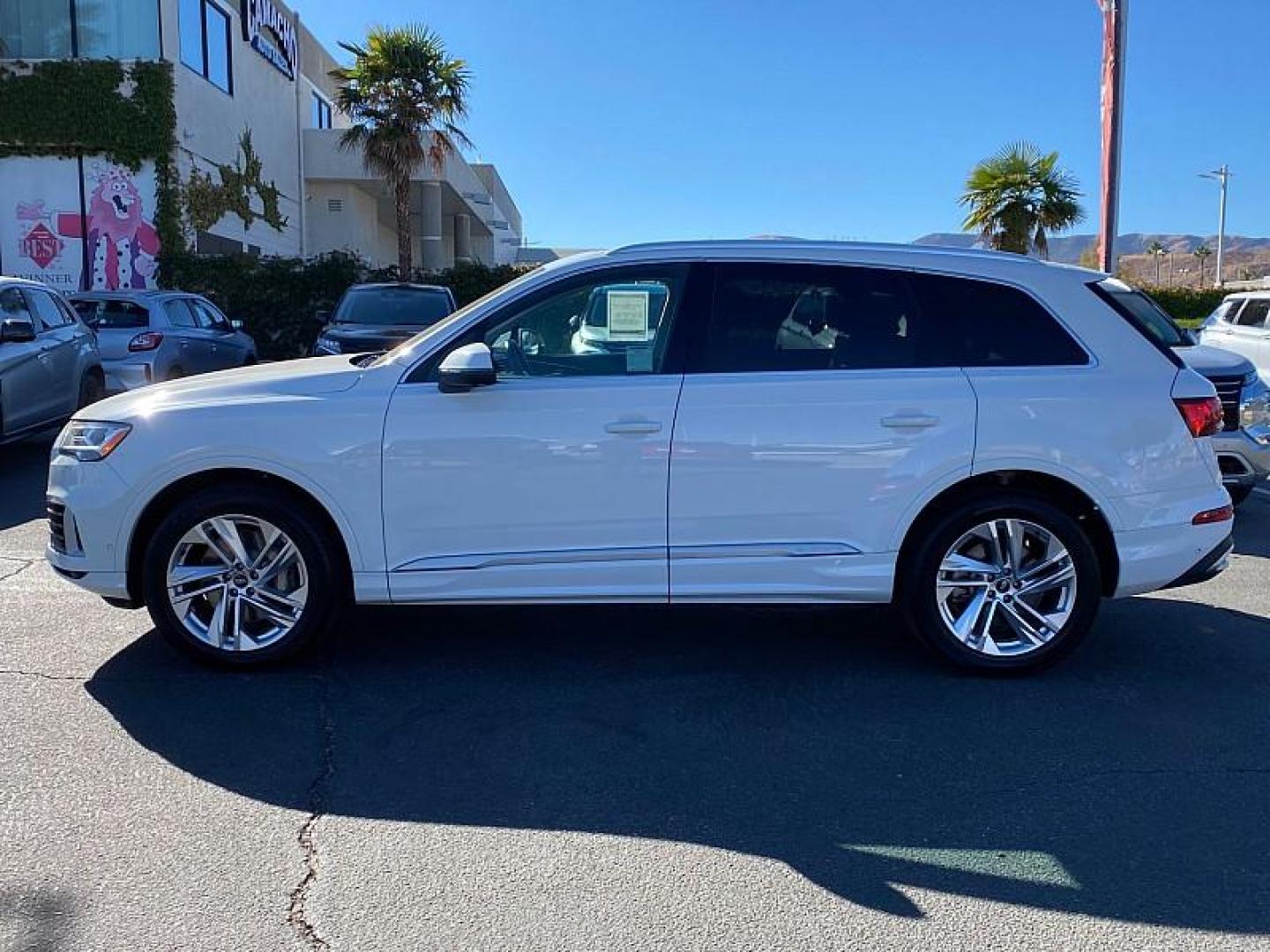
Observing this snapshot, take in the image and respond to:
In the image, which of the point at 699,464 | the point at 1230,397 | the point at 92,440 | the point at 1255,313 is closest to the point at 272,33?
the point at 1255,313

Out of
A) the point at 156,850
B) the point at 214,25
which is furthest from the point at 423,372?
the point at 214,25

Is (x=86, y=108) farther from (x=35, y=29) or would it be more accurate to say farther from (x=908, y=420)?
(x=908, y=420)

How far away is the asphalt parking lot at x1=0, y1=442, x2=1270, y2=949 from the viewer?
120 inches

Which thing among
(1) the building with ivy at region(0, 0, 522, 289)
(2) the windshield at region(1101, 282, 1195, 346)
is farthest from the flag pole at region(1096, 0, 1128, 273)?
(1) the building with ivy at region(0, 0, 522, 289)

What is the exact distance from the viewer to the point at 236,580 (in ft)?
15.8

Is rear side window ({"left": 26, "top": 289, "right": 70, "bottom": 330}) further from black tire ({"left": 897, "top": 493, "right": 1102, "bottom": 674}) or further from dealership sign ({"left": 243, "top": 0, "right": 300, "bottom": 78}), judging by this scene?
dealership sign ({"left": 243, "top": 0, "right": 300, "bottom": 78})

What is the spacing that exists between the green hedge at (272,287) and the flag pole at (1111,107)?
1312 cm

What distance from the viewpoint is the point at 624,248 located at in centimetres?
495

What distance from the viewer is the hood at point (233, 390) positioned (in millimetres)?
4773

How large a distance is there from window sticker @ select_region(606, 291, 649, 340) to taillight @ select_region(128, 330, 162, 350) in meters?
9.47

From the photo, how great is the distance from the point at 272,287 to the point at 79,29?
19.2 ft

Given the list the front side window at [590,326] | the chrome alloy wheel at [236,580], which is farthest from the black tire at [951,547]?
the chrome alloy wheel at [236,580]

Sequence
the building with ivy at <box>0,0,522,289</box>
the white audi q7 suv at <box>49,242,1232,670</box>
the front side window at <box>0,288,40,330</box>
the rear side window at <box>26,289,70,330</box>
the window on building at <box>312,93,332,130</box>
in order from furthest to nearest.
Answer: the window on building at <box>312,93,332,130</box> < the building with ivy at <box>0,0,522,289</box> < the rear side window at <box>26,289,70,330</box> < the front side window at <box>0,288,40,330</box> < the white audi q7 suv at <box>49,242,1232,670</box>

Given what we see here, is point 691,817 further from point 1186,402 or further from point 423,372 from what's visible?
point 1186,402
